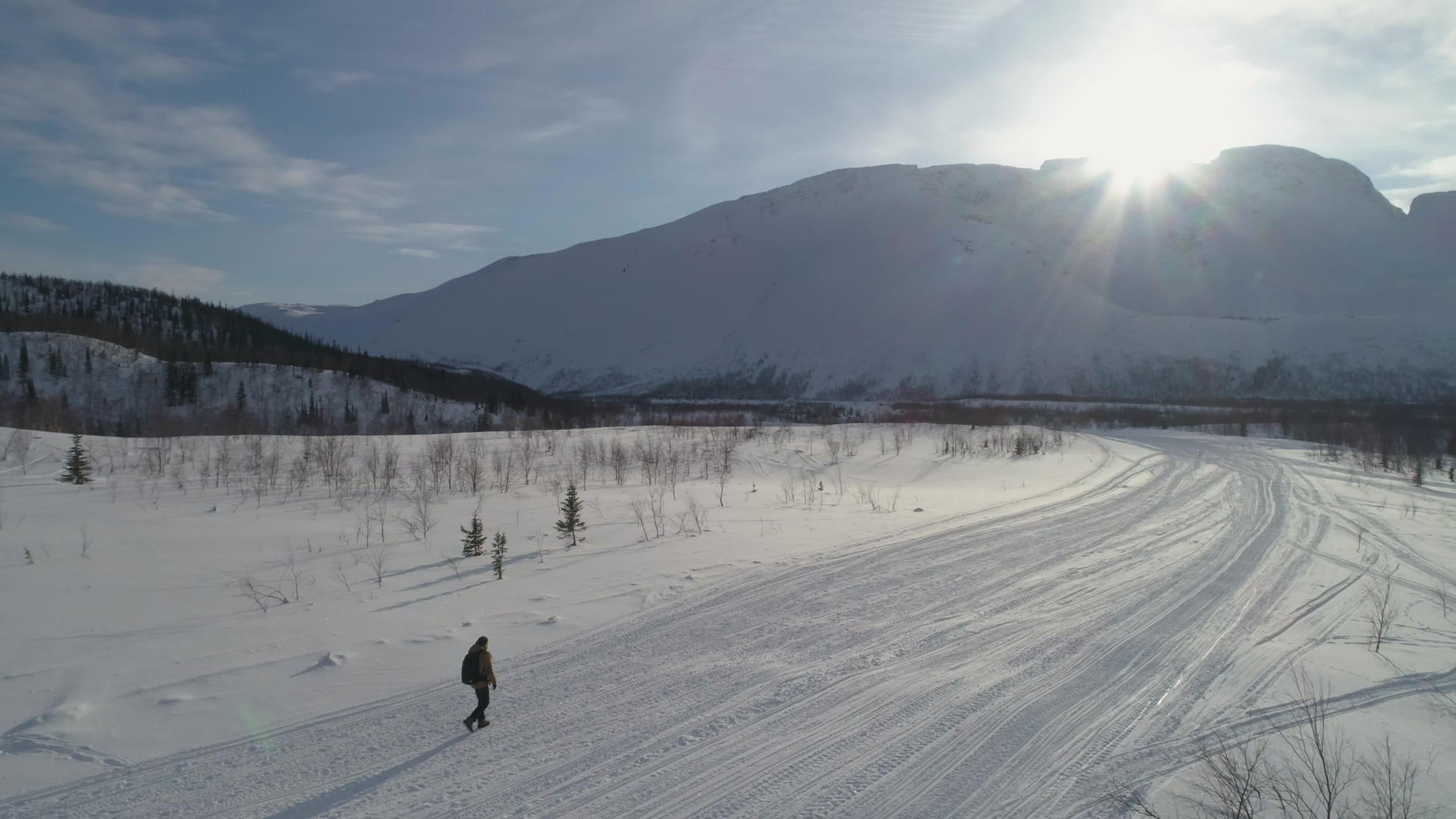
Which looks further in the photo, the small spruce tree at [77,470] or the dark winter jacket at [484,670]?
the small spruce tree at [77,470]

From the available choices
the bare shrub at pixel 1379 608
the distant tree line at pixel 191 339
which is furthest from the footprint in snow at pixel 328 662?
the distant tree line at pixel 191 339

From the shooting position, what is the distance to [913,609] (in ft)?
23.3

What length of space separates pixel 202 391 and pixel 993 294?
306 ft

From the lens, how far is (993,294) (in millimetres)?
100188

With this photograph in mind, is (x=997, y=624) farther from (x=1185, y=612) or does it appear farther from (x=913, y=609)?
(x=1185, y=612)

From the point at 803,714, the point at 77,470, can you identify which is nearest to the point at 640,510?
the point at 803,714

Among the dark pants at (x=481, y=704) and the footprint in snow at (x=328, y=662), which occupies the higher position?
the dark pants at (x=481, y=704)

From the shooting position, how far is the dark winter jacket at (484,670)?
482cm

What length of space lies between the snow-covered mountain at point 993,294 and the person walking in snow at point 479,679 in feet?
285

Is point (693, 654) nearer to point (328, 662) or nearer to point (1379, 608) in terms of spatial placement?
point (328, 662)

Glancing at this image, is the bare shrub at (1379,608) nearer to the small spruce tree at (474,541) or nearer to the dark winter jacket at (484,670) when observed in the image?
the dark winter jacket at (484,670)

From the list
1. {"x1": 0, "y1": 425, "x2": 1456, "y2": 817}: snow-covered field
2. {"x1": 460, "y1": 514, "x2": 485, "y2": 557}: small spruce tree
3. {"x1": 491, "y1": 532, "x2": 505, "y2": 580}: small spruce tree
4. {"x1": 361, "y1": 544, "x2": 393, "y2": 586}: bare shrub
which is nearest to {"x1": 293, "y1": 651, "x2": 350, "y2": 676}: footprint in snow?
{"x1": 0, "y1": 425, "x2": 1456, "y2": 817}: snow-covered field

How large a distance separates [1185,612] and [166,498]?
54.9 ft

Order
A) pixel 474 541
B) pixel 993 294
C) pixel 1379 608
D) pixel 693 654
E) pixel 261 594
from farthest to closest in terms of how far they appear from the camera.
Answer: pixel 993 294 < pixel 474 541 < pixel 261 594 < pixel 1379 608 < pixel 693 654
